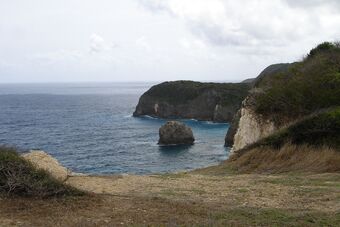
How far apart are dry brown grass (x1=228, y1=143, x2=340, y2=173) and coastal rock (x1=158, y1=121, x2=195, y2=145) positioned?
41871 millimetres

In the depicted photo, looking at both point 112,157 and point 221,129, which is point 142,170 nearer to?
point 112,157

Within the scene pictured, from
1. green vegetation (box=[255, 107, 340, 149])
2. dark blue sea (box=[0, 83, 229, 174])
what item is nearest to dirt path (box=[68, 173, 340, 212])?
green vegetation (box=[255, 107, 340, 149])

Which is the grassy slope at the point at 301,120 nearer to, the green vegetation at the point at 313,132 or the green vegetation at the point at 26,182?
the green vegetation at the point at 313,132

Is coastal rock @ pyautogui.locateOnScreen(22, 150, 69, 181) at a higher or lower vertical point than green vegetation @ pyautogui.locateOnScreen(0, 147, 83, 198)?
lower

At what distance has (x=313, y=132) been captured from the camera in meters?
21.5

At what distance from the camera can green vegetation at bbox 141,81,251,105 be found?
10244cm

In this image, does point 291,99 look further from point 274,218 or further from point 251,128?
point 274,218

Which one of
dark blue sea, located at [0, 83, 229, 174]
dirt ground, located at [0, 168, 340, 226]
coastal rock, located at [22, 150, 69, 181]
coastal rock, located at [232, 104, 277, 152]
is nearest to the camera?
dirt ground, located at [0, 168, 340, 226]

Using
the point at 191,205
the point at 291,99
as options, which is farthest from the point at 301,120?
the point at 191,205

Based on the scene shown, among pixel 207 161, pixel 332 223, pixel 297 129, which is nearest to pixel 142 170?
pixel 207 161

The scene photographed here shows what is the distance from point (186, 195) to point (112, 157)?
40.9 meters

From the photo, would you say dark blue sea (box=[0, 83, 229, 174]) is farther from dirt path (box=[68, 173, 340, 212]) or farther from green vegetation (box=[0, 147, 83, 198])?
green vegetation (box=[0, 147, 83, 198])

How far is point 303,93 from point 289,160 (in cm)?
840

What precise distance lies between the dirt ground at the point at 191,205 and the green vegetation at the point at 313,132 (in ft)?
19.2
